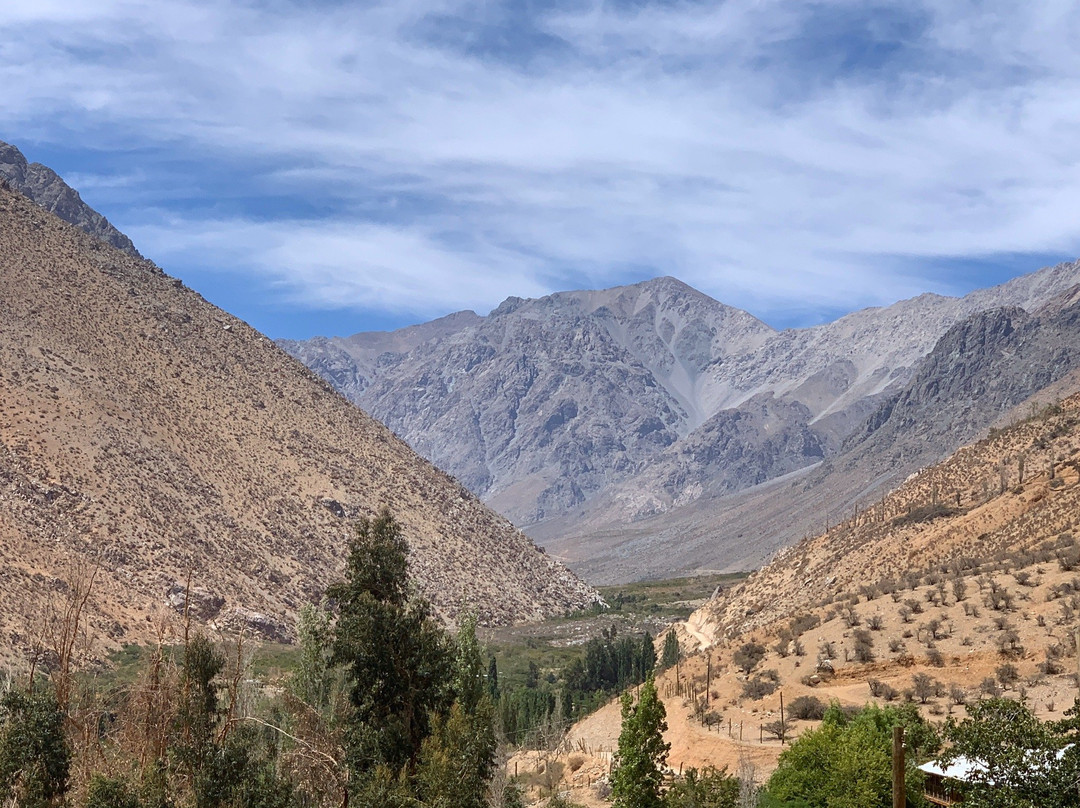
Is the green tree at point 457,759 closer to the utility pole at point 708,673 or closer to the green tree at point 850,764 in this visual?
the green tree at point 850,764

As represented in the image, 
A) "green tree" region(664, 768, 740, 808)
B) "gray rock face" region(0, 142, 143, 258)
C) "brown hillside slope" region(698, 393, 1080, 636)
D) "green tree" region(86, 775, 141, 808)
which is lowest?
"green tree" region(664, 768, 740, 808)

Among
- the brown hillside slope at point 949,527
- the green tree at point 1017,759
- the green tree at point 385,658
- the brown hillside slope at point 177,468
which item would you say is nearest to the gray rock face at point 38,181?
the brown hillside slope at point 177,468

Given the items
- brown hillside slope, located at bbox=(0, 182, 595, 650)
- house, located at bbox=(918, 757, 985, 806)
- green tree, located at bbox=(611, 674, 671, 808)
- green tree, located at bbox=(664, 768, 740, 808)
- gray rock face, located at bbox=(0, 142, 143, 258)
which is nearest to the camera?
house, located at bbox=(918, 757, 985, 806)

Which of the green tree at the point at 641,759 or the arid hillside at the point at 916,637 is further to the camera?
the arid hillside at the point at 916,637

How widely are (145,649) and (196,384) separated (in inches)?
1678

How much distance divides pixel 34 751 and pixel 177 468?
70.6 meters

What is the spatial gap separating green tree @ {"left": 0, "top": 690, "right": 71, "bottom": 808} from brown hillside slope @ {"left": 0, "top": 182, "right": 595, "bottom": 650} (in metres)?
37.9

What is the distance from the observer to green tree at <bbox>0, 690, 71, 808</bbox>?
3103 cm

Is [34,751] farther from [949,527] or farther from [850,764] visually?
[949,527]

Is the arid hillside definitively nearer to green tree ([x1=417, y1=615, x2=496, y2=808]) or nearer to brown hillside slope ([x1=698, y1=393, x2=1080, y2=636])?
brown hillside slope ([x1=698, y1=393, x2=1080, y2=636])

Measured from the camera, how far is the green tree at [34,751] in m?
31.0

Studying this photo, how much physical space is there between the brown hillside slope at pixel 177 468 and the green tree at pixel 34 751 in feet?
124

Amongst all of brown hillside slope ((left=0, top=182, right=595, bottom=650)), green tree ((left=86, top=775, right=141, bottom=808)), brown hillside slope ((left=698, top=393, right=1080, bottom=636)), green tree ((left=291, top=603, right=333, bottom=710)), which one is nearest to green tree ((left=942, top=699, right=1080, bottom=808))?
green tree ((left=86, top=775, right=141, bottom=808))

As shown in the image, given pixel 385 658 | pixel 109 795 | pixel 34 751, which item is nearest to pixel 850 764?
pixel 385 658
